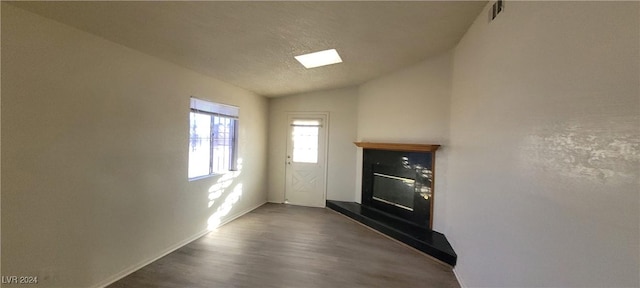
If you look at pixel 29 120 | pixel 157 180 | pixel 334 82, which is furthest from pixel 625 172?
pixel 334 82

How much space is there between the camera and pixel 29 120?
5.90 feet

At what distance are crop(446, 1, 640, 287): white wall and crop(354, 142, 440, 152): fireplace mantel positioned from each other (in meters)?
1.17

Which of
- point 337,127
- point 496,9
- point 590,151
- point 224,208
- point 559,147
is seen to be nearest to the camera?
point 590,151

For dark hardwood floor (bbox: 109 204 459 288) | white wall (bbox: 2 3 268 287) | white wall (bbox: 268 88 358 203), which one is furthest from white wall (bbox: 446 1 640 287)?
white wall (bbox: 2 3 268 287)

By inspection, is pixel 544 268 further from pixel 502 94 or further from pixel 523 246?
pixel 502 94

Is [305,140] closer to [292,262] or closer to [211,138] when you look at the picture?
[211,138]

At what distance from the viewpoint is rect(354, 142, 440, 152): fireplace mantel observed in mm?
3451

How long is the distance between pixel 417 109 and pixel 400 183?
118 centimetres

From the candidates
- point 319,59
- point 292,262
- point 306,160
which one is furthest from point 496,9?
point 306,160

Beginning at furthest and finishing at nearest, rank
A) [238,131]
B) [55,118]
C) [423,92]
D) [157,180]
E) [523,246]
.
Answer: [238,131]
[423,92]
[157,180]
[55,118]
[523,246]

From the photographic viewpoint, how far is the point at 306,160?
554cm

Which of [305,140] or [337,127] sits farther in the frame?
[305,140]

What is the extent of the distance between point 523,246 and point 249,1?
2.31 metres

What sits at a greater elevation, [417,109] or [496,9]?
[496,9]
